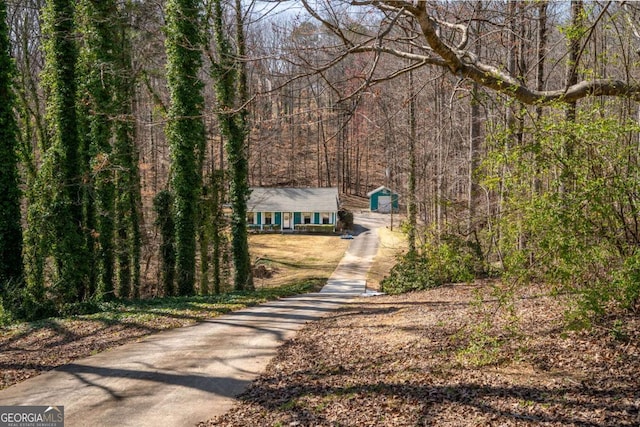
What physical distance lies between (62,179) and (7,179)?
1.69 metres

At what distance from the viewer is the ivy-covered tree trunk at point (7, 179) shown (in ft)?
48.2

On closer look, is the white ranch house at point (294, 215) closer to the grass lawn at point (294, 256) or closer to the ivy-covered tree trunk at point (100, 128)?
the grass lawn at point (294, 256)

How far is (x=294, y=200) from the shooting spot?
4722cm

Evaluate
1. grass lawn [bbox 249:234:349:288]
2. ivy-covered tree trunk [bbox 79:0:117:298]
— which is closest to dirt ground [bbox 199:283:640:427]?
ivy-covered tree trunk [bbox 79:0:117:298]

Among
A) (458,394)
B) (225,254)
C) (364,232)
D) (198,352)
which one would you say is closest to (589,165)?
(458,394)

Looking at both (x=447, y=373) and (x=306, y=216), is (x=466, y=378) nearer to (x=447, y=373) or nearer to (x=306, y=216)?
(x=447, y=373)

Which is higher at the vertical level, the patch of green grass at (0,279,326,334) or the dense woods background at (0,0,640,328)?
the dense woods background at (0,0,640,328)

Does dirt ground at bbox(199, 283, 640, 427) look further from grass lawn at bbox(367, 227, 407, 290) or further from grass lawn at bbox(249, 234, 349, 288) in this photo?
grass lawn at bbox(249, 234, 349, 288)

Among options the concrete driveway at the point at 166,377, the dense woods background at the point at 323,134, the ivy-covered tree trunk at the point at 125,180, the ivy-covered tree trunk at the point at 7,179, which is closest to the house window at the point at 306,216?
the dense woods background at the point at 323,134

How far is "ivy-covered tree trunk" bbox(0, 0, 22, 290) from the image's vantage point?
14703 mm

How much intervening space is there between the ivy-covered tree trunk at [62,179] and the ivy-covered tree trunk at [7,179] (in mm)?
1225

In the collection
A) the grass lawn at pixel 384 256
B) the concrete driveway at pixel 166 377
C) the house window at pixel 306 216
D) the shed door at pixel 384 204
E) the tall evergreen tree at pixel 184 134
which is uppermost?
the tall evergreen tree at pixel 184 134

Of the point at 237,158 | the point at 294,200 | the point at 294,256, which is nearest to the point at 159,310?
the point at 237,158

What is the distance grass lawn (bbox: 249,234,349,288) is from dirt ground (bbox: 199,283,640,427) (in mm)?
17535
